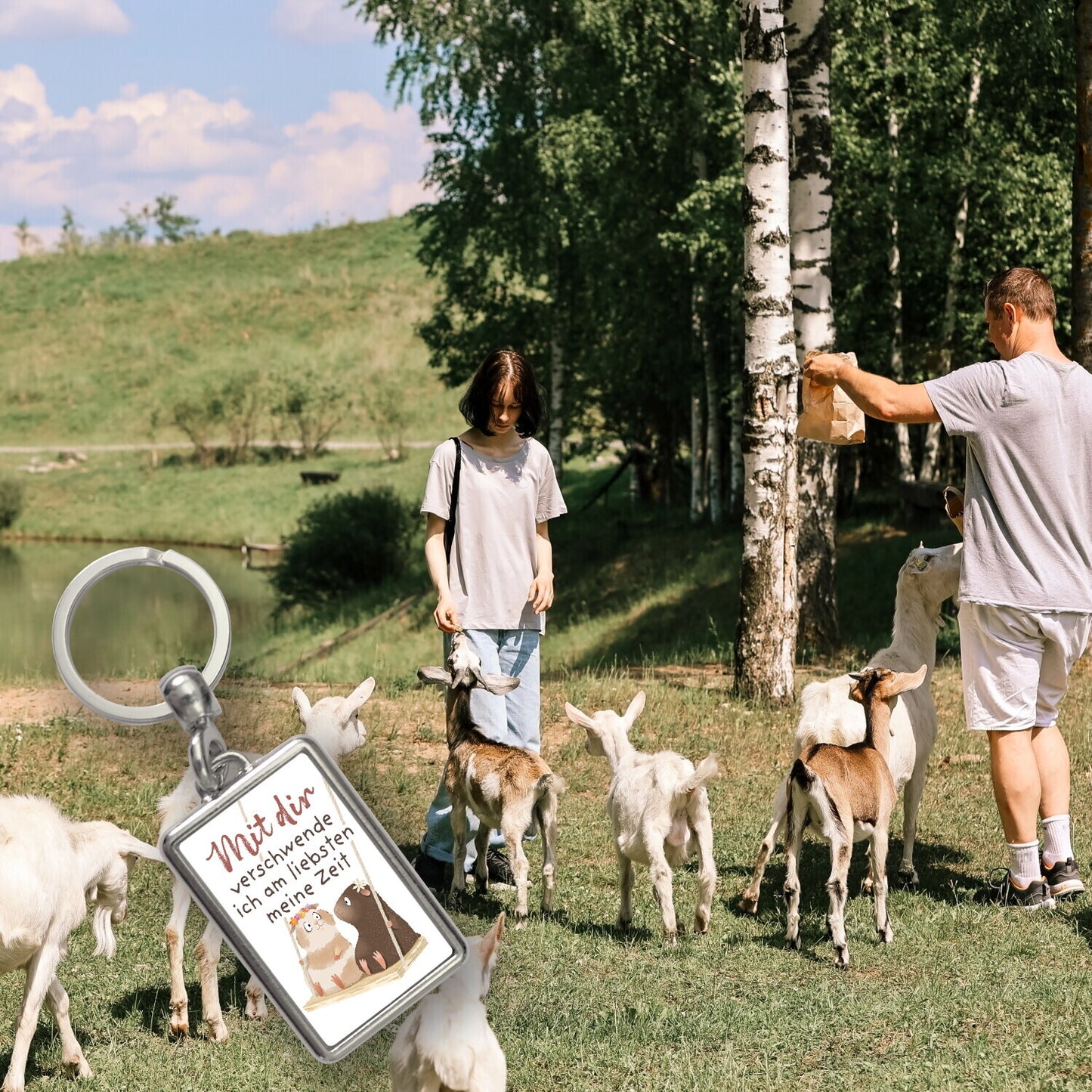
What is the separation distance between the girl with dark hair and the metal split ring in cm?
340

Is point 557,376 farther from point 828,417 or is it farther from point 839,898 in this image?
point 839,898

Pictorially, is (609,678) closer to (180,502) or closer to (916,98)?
(916,98)

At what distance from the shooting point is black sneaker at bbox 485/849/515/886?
20.4 feet

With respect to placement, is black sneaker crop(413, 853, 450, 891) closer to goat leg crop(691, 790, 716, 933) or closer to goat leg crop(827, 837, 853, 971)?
goat leg crop(691, 790, 716, 933)

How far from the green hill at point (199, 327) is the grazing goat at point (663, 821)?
42788 mm

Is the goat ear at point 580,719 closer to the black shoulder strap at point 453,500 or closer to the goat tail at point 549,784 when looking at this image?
the goat tail at point 549,784

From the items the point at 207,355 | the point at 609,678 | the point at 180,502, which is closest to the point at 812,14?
the point at 609,678

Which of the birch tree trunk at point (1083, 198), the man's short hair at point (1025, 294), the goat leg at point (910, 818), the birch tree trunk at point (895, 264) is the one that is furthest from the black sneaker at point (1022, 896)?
the birch tree trunk at point (895, 264)

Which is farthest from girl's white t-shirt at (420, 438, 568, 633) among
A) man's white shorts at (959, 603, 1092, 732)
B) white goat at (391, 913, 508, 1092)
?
white goat at (391, 913, 508, 1092)

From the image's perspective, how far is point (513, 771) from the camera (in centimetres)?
542

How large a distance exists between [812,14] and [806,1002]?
9849 mm

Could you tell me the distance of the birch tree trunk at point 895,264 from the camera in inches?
747

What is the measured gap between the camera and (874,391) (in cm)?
511

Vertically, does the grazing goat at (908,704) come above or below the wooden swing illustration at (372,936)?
below
